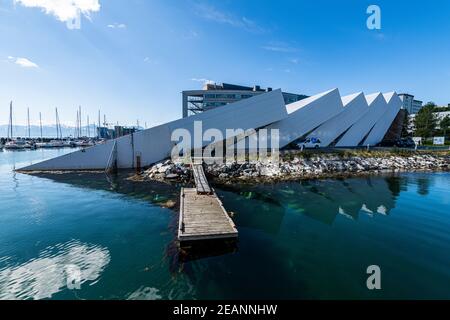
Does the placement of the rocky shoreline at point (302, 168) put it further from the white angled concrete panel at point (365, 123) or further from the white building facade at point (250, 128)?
the white angled concrete panel at point (365, 123)

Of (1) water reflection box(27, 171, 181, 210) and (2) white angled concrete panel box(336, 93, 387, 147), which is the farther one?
(2) white angled concrete panel box(336, 93, 387, 147)

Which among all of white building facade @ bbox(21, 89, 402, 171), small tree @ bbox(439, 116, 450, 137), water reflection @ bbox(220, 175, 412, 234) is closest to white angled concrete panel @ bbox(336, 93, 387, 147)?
white building facade @ bbox(21, 89, 402, 171)

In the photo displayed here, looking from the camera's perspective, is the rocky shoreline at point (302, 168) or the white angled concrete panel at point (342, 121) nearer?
the rocky shoreline at point (302, 168)

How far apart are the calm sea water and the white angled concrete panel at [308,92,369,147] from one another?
57.8 feet

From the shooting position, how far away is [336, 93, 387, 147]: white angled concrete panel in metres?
35.2

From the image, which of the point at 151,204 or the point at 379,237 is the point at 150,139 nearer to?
the point at 151,204

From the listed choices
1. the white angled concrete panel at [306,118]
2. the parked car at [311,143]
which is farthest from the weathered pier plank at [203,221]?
the parked car at [311,143]

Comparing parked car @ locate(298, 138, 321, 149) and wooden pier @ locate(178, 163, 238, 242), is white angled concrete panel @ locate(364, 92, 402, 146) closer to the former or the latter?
parked car @ locate(298, 138, 321, 149)

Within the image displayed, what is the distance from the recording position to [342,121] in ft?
111

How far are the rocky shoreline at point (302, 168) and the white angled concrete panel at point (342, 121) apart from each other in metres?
5.76

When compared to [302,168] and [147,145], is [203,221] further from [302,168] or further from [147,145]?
[302,168]

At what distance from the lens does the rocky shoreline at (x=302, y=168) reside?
21.0m

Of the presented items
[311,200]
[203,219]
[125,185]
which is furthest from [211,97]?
[203,219]
